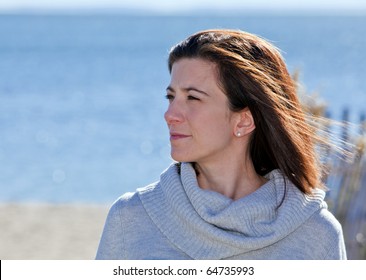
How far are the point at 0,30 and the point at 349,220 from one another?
273 feet

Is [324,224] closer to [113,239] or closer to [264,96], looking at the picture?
[264,96]

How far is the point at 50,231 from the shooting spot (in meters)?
8.82

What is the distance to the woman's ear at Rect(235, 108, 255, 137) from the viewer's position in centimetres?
306

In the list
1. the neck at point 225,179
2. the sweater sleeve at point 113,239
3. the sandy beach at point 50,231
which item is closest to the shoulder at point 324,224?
the neck at point 225,179

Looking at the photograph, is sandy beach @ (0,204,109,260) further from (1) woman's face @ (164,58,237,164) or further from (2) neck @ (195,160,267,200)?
(1) woman's face @ (164,58,237,164)

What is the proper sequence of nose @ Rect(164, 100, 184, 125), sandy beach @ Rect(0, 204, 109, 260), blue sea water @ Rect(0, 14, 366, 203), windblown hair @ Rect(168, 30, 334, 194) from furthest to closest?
blue sea water @ Rect(0, 14, 366, 203) → sandy beach @ Rect(0, 204, 109, 260) → windblown hair @ Rect(168, 30, 334, 194) → nose @ Rect(164, 100, 184, 125)

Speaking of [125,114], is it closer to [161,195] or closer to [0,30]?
[161,195]

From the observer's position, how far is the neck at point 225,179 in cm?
307

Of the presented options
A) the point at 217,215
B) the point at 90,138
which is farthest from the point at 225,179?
the point at 90,138

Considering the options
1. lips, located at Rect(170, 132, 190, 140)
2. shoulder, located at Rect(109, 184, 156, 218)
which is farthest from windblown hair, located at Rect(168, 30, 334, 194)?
shoulder, located at Rect(109, 184, 156, 218)

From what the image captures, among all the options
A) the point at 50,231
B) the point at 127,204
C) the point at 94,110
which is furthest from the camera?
the point at 94,110

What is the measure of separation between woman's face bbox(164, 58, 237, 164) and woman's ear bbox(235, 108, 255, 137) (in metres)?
0.07

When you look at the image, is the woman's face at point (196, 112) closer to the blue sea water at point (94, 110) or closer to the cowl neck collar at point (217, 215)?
the cowl neck collar at point (217, 215)

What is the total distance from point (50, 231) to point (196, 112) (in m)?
6.16
